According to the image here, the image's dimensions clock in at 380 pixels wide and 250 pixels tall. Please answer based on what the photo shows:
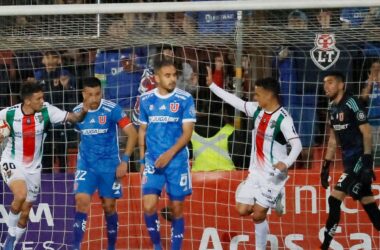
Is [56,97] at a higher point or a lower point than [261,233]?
higher

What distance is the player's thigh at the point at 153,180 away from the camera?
10.8m

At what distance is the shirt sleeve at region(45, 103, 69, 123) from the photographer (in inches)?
457

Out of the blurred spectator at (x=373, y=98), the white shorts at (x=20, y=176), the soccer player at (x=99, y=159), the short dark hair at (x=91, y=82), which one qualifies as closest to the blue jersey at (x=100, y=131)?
the soccer player at (x=99, y=159)

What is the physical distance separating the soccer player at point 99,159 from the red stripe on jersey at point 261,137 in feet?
4.23

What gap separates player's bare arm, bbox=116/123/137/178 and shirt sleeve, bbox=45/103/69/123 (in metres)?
0.64

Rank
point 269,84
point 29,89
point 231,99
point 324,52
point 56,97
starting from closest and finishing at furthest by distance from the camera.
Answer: point 269,84 < point 231,99 < point 29,89 < point 324,52 < point 56,97

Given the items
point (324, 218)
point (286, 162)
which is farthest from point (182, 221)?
point (324, 218)

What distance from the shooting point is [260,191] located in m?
11.1

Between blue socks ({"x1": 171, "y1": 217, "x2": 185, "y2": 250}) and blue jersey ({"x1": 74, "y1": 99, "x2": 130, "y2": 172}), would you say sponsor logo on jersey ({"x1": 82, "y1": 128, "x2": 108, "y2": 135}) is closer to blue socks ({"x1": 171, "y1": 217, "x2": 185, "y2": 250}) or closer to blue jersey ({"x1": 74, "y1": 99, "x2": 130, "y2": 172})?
blue jersey ({"x1": 74, "y1": 99, "x2": 130, "y2": 172})

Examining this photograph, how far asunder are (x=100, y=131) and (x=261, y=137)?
170 centimetres

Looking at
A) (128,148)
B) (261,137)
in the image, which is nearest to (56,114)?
(128,148)

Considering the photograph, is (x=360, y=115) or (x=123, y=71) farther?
(x=123, y=71)

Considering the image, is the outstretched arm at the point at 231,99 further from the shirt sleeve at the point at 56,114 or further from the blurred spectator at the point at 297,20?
the shirt sleeve at the point at 56,114

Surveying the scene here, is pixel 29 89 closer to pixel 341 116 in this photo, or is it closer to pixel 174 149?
pixel 174 149
